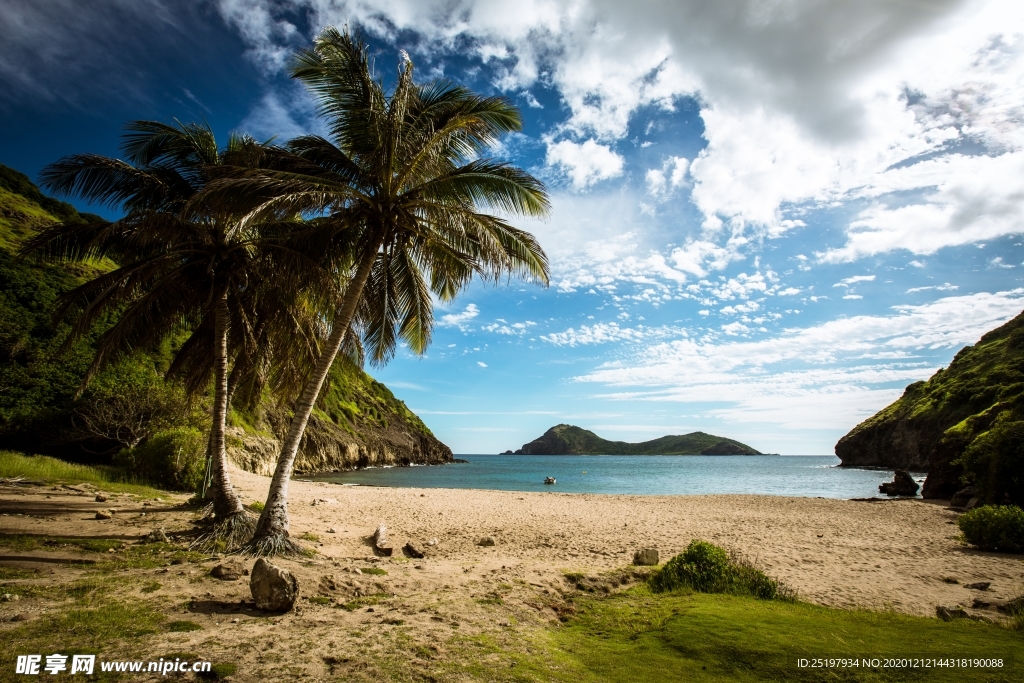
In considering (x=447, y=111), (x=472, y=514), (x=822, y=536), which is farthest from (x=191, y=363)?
(x=822, y=536)

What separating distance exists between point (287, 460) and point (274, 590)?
3312 mm

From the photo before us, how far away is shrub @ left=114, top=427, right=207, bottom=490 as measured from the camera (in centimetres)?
1519

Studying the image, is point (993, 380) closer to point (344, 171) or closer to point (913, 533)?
point (913, 533)

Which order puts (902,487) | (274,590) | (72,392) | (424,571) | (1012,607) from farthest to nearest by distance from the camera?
(902,487)
(72,392)
(424,571)
(1012,607)
(274,590)

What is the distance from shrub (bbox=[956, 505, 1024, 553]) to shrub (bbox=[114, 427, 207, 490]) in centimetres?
2231

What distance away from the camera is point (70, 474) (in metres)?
14.2

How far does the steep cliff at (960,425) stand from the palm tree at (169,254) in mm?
21490

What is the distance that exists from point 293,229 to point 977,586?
1488 cm

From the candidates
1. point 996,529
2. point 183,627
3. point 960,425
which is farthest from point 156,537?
point 960,425

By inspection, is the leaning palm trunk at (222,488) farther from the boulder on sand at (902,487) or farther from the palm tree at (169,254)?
the boulder on sand at (902,487)

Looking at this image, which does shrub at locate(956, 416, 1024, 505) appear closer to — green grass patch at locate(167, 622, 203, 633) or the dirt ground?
the dirt ground

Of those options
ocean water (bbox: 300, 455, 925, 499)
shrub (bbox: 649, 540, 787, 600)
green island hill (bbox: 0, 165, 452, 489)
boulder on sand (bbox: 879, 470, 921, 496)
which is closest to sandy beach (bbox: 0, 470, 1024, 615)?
shrub (bbox: 649, 540, 787, 600)

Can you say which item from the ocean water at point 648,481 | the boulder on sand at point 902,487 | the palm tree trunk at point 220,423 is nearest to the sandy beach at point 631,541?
the palm tree trunk at point 220,423

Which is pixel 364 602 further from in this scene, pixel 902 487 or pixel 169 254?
pixel 902 487
